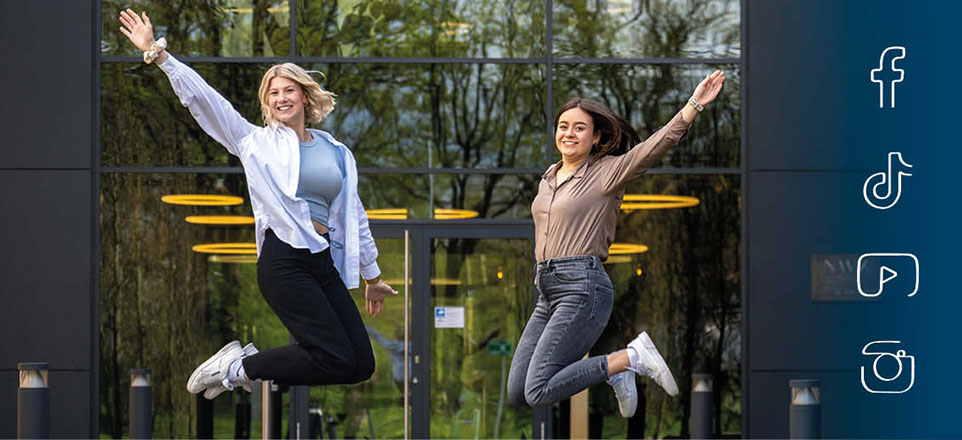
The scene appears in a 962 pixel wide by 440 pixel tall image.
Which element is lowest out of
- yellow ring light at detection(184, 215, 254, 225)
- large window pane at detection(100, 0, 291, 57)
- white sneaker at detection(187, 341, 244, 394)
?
white sneaker at detection(187, 341, 244, 394)

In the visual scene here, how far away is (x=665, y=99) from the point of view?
49.3 feet

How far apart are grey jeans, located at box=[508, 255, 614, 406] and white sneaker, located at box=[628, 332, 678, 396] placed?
181 millimetres

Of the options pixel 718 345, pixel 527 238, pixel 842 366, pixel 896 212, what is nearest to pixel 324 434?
pixel 527 238

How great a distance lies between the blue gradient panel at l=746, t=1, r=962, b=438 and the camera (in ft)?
48.9

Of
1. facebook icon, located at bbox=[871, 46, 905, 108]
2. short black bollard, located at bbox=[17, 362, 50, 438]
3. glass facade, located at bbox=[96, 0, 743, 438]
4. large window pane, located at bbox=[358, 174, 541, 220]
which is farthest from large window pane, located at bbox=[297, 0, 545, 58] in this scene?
short black bollard, located at bbox=[17, 362, 50, 438]

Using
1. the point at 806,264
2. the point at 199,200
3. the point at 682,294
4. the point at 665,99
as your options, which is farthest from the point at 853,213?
the point at 199,200

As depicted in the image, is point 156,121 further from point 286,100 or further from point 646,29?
point 286,100

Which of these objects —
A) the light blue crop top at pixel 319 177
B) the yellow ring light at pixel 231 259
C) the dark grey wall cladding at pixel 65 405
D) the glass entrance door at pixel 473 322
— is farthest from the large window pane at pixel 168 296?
the light blue crop top at pixel 319 177

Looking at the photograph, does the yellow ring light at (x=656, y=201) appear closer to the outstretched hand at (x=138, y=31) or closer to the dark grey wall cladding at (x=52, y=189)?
the dark grey wall cladding at (x=52, y=189)

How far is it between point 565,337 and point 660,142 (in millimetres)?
1061

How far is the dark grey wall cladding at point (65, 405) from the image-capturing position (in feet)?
48.4

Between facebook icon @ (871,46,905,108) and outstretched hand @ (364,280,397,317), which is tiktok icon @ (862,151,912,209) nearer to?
facebook icon @ (871,46,905,108)

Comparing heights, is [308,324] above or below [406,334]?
above

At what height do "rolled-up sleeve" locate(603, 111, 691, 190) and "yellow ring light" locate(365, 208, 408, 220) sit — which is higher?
"rolled-up sleeve" locate(603, 111, 691, 190)
